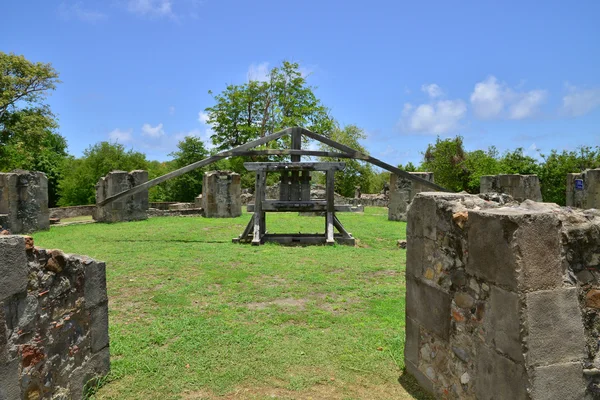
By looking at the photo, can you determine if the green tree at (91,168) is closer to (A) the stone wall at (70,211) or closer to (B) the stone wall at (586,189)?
(A) the stone wall at (70,211)

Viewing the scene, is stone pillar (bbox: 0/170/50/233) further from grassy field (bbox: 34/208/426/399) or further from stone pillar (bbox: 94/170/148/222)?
grassy field (bbox: 34/208/426/399)

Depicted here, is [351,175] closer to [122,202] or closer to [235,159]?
[235,159]

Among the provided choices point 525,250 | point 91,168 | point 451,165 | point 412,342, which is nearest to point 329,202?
point 412,342

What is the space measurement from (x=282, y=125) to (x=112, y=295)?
91.5ft

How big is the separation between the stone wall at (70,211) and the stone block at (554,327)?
24.3 metres

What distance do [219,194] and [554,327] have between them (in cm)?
1791

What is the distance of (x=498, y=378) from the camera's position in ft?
9.69

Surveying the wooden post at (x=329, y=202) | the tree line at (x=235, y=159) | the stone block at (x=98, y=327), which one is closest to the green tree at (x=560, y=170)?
the tree line at (x=235, y=159)

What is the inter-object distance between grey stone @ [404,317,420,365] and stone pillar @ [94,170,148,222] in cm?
1562

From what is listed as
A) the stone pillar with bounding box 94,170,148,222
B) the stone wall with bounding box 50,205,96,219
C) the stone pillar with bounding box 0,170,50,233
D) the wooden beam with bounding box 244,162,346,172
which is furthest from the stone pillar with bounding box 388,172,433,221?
the stone wall with bounding box 50,205,96,219

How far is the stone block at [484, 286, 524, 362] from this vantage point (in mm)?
2783

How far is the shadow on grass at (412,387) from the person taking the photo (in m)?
3.89

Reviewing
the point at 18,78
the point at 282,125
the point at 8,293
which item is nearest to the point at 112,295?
the point at 8,293

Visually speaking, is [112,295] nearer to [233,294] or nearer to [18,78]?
[233,294]
